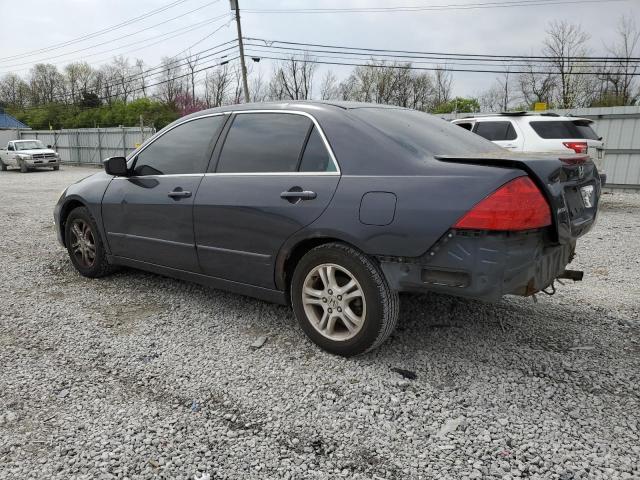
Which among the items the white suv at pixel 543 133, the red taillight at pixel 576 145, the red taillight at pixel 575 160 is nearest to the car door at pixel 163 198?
the red taillight at pixel 575 160

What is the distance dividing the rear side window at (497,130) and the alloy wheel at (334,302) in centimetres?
758

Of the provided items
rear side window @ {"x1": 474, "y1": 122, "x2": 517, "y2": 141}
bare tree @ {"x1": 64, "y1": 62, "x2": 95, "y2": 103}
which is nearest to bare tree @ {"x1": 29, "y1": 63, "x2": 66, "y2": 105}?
bare tree @ {"x1": 64, "y1": 62, "x2": 95, "y2": 103}

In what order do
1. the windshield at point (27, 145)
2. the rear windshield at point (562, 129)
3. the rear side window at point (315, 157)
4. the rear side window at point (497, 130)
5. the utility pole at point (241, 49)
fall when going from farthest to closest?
1. the utility pole at point (241, 49)
2. the windshield at point (27, 145)
3. the rear side window at point (497, 130)
4. the rear windshield at point (562, 129)
5. the rear side window at point (315, 157)

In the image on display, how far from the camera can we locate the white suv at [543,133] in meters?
8.66

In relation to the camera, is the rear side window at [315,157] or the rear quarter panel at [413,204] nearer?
the rear quarter panel at [413,204]

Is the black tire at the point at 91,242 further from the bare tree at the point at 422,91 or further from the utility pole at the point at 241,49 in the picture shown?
the bare tree at the point at 422,91

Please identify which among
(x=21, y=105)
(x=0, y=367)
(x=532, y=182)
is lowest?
(x=0, y=367)

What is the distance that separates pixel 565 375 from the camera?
2818mm

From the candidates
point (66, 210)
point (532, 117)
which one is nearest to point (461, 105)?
point (532, 117)

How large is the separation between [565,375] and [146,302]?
3.22 meters

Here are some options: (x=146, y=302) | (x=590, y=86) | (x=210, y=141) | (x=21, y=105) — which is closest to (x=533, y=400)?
(x=210, y=141)

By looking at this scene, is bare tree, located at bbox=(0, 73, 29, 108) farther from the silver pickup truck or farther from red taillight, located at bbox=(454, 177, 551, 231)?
red taillight, located at bbox=(454, 177, 551, 231)

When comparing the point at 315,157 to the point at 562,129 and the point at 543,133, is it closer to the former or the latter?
the point at 543,133

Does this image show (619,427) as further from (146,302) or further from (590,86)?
(590,86)
